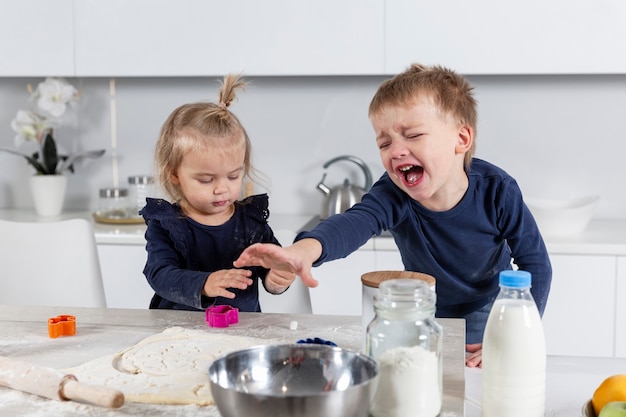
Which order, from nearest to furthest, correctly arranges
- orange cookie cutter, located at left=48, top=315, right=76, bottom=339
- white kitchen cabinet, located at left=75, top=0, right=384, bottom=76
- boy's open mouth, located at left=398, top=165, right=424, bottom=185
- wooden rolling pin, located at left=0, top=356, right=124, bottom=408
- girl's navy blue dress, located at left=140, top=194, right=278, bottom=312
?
wooden rolling pin, located at left=0, top=356, right=124, bottom=408 < orange cookie cutter, located at left=48, top=315, right=76, bottom=339 < boy's open mouth, located at left=398, top=165, right=424, bottom=185 < girl's navy blue dress, located at left=140, top=194, right=278, bottom=312 < white kitchen cabinet, located at left=75, top=0, right=384, bottom=76

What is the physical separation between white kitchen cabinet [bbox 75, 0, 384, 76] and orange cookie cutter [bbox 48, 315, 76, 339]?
1.45m

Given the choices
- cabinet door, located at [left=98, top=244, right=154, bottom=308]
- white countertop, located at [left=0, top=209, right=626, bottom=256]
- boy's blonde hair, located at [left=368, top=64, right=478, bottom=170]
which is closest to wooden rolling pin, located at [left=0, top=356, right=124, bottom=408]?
boy's blonde hair, located at [left=368, top=64, right=478, bottom=170]

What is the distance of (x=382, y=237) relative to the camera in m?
2.68

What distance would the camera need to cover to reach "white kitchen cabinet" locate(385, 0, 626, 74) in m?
2.61

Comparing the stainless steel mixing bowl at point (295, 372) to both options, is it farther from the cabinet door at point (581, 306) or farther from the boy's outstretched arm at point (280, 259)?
the cabinet door at point (581, 306)

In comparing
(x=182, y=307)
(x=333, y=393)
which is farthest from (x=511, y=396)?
(x=182, y=307)

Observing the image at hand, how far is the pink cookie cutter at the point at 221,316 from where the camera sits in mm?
1431

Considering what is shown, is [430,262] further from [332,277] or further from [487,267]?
[332,277]

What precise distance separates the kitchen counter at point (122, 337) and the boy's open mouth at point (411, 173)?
0.28 metres

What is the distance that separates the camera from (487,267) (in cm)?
177

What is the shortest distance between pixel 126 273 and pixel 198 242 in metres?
1.06

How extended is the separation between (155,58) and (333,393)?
2.14m

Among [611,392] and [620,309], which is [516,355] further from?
[620,309]

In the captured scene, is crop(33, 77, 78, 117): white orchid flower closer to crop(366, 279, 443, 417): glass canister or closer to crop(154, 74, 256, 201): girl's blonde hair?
crop(154, 74, 256, 201): girl's blonde hair
